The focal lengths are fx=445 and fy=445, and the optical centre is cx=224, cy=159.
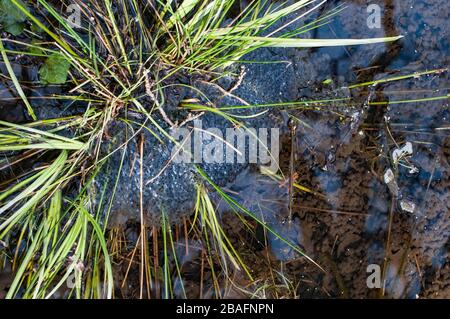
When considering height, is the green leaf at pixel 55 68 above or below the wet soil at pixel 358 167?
above

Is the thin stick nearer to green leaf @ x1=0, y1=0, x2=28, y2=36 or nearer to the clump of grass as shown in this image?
the clump of grass

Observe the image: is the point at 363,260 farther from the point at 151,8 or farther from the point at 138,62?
the point at 151,8

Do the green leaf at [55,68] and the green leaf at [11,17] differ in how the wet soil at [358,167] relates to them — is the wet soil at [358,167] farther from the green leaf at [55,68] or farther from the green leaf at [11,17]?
the green leaf at [11,17]

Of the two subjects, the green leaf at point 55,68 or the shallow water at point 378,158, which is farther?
the shallow water at point 378,158

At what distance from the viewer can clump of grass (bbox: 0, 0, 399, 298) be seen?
1.38 m

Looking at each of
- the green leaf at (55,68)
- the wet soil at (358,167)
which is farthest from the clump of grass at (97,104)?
the wet soil at (358,167)

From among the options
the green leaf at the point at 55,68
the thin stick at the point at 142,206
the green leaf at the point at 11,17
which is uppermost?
the green leaf at the point at 11,17

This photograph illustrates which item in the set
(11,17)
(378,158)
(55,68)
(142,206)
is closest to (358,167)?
(378,158)

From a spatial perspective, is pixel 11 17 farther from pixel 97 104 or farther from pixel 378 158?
pixel 378 158

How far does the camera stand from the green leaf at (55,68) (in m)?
1.42

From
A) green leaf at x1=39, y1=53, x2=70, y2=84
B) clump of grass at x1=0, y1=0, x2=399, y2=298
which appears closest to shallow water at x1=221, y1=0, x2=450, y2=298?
clump of grass at x1=0, y1=0, x2=399, y2=298

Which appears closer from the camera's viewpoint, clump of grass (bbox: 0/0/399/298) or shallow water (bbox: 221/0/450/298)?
clump of grass (bbox: 0/0/399/298)

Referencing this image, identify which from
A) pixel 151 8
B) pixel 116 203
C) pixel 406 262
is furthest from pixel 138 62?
pixel 406 262

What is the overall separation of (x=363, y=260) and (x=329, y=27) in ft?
2.82
